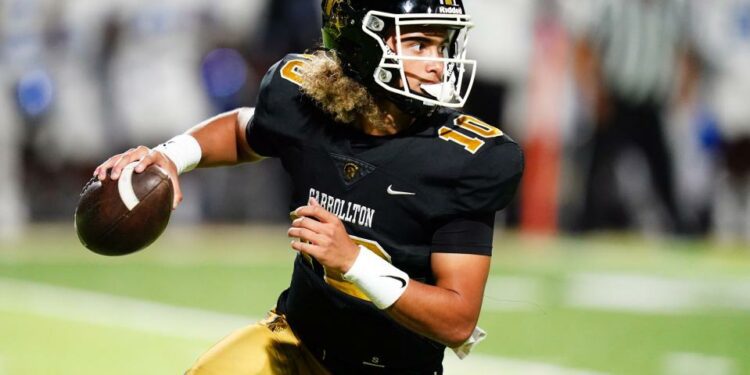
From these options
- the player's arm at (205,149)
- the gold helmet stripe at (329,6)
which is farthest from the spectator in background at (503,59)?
the gold helmet stripe at (329,6)

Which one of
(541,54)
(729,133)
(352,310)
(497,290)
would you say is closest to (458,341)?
(352,310)

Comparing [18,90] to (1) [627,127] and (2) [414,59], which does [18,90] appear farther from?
(2) [414,59]

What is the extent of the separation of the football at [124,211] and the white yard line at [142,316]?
2410 mm

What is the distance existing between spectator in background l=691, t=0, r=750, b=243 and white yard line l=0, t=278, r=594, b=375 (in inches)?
241

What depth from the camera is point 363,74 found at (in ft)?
11.1

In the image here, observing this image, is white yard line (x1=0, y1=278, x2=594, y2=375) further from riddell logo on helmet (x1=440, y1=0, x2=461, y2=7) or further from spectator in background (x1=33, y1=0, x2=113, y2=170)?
spectator in background (x1=33, y1=0, x2=113, y2=170)

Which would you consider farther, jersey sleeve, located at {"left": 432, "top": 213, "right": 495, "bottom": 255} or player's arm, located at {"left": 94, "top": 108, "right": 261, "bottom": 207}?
player's arm, located at {"left": 94, "top": 108, "right": 261, "bottom": 207}

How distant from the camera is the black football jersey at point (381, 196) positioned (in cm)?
322

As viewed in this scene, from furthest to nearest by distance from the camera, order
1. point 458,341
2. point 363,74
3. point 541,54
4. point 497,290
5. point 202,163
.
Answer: point 541,54
point 497,290
point 202,163
point 363,74
point 458,341

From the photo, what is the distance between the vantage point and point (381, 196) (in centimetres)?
326

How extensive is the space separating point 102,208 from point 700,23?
30.3ft

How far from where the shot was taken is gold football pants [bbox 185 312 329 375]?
3.31m

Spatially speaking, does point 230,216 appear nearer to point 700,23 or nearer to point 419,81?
point 700,23

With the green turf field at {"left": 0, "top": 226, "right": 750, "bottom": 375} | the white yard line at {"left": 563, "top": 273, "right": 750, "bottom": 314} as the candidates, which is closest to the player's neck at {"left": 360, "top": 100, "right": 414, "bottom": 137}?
the green turf field at {"left": 0, "top": 226, "right": 750, "bottom": 375}
